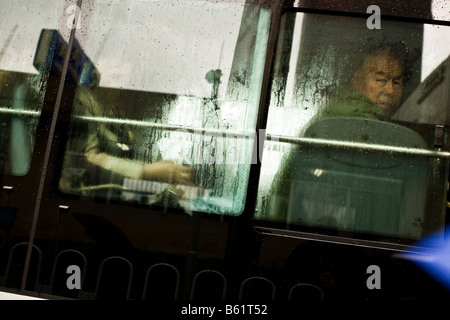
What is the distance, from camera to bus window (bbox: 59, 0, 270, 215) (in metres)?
2.04

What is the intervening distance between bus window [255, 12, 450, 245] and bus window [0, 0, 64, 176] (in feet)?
4.38

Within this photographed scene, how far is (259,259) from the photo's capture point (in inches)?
76.3

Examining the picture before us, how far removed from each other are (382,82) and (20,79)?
6.77ft

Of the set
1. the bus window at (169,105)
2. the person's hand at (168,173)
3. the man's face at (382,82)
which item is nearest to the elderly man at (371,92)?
the man's face at (382,82)

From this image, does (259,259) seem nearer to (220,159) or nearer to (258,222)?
(258,222)

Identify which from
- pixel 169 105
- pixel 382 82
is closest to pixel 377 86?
pixel 382 82

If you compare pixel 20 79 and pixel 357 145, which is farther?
pixel 20 79

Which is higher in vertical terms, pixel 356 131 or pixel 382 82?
pixel 382 82

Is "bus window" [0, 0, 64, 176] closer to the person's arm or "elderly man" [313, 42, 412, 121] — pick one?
the person's arm

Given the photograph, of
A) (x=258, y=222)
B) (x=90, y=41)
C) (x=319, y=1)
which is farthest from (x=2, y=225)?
A: (x=319, y=1)

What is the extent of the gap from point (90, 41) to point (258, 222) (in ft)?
4.64

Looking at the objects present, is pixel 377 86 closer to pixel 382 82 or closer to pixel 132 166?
pixel 382 82

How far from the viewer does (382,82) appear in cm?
207

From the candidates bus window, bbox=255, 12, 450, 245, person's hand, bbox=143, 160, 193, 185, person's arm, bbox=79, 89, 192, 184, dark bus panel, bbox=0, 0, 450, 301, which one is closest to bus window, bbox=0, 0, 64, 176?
dark bus panel, bbox=0, 0, 450, 301
